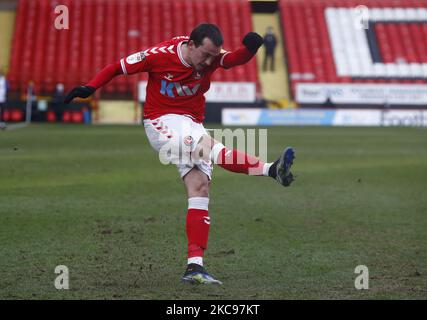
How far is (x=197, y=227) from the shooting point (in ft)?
23.6

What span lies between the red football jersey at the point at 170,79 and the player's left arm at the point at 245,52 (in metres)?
0.05

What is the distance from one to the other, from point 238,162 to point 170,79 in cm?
87

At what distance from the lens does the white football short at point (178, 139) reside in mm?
7285

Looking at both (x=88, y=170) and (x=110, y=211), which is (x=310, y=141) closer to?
(x=88, y=170)

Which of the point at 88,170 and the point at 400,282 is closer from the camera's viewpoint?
the point at 400,282

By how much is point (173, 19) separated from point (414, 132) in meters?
17.8

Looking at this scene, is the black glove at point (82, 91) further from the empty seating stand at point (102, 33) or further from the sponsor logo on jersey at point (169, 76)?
the empty seating stand at point (102, 33)

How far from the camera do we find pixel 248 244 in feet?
29.7

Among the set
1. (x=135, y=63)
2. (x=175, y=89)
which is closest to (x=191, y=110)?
(x=175, y=89)

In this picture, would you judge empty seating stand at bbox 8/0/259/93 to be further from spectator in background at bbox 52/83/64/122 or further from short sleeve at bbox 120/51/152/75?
short sleeve at bbox 120/51/152/75

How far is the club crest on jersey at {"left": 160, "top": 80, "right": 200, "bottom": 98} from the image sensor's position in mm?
7441

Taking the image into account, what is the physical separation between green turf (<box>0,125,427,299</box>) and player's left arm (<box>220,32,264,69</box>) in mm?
1681
